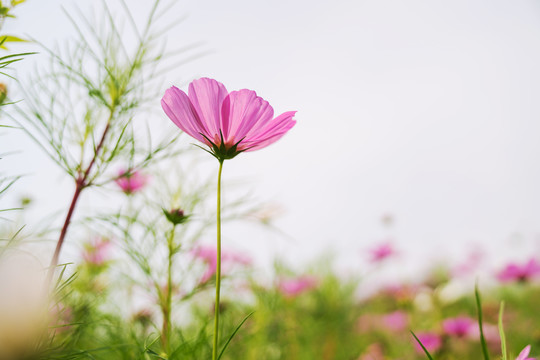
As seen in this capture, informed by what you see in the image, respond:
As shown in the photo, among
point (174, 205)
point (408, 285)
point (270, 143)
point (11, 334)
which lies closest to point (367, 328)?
point (408, 285)

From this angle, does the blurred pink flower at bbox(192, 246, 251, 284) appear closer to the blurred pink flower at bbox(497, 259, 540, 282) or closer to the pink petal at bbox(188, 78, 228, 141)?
the pink petal at bbox(188, 78, 228, 141)

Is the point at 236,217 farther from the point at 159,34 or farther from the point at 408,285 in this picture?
the point at 408,285

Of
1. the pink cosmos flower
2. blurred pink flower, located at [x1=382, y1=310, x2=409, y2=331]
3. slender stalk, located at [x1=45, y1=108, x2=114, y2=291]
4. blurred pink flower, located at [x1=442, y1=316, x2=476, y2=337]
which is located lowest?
blurred pink flower, located at [x1=382, y1=310, x2=409, y2=331]

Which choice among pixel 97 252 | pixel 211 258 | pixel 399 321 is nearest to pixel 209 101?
pixel 211 258

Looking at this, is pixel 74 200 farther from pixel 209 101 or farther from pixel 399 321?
pixel 399 321

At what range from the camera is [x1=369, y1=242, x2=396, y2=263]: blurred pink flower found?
5.48ft

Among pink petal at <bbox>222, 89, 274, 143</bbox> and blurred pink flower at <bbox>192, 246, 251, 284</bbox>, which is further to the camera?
blurred pink flower at <bbox>192, 246, 251, 284</bbox>

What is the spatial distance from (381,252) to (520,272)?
527mm

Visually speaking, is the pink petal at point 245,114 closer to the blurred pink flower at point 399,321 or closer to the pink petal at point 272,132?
the pink petal at point 272,132

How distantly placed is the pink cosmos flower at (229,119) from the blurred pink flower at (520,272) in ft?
4.61

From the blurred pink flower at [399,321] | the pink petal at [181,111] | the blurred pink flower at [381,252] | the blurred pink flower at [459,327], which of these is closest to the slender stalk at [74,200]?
the pink petal at [181,111]

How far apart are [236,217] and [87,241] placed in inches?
22.0

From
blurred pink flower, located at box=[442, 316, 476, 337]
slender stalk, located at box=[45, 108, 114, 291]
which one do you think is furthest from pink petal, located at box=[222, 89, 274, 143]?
blurred pink flower, located at box=[442, 316, 476, 337]

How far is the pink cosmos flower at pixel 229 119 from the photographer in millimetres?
367
